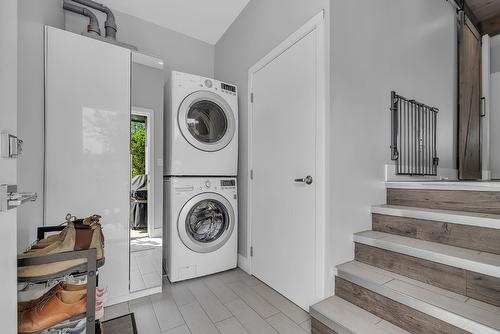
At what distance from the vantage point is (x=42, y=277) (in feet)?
3.27

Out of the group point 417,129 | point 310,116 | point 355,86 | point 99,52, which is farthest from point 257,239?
point 99,52

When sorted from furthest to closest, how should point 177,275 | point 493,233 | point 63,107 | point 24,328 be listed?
point 177,275
point 63,107
point 493,233
point 24,328

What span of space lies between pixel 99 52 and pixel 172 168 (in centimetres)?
104

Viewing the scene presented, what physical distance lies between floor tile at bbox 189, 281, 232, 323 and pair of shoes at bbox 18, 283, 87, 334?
0.84 meters

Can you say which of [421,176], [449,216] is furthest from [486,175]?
[449,216]

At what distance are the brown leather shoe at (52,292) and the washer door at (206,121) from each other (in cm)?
133

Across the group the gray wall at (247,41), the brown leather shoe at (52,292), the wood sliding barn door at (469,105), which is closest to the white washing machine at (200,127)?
the gray wall at (247,41)

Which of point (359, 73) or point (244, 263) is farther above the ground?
point (359, 73)

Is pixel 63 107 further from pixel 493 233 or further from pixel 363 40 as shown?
pixel 493 233

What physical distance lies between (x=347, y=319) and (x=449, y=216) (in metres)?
0.85

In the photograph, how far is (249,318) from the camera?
1567 mm

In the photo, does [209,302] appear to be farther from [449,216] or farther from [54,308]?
[449,216]

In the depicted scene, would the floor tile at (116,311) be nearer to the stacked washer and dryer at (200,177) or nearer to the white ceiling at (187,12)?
the stacked washer and dryer at (200,177)

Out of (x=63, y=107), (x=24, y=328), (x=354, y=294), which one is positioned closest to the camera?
(x=24, y=328)
